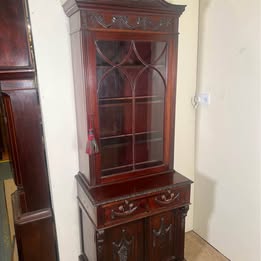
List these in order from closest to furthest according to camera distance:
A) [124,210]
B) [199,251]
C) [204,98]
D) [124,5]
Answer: [124,5]
[124,210]
[204,98]
[199,251]

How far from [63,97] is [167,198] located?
3.01 feet

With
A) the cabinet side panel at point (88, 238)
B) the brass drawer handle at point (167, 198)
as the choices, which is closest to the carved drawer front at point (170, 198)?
the brass drawer handle at point (167, 198)

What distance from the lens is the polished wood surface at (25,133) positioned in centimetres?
141

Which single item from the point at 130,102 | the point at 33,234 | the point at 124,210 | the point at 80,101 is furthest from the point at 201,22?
the point at 33,234

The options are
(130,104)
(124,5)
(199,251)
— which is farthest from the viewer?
(199,251)

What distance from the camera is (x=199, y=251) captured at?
2070 millimetres

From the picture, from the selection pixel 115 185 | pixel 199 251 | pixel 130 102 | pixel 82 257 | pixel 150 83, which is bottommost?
pixel 199 251

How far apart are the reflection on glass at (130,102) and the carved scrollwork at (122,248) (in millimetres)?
427

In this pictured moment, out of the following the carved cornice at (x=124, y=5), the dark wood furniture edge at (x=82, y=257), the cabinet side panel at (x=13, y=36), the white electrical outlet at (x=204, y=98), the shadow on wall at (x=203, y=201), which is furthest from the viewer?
the shadow on wall at (x=203, y=201)

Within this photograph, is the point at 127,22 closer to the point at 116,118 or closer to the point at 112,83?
the point at 112,83

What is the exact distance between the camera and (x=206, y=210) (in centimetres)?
214

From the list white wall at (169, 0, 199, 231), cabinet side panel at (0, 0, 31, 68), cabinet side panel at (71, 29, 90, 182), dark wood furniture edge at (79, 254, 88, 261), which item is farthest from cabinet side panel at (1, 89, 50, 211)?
white wall at (169, 0, 199, 231)

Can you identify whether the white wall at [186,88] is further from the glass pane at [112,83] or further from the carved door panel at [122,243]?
the carved door panel at [122,243]

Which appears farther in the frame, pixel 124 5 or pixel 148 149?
pixel 148 149
